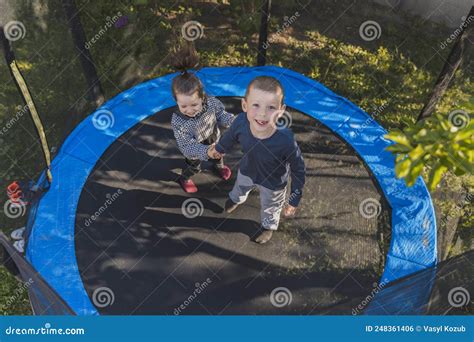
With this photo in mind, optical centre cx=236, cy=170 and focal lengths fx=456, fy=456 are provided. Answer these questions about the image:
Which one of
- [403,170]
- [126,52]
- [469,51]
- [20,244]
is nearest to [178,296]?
[20,244]

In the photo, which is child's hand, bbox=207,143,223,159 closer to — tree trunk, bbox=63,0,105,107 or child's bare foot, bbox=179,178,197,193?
child's bare foot, bbox=179,178,197,193

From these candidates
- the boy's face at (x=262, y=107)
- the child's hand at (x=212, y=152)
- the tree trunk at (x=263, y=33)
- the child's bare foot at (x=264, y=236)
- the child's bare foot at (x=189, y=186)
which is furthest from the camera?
the tree trunk at (x=263, y=33)

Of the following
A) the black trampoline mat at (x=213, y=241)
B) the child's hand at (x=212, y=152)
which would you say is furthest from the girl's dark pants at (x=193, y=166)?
the child's hand at (x=212, y=152)

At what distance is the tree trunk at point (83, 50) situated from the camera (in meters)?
3.85

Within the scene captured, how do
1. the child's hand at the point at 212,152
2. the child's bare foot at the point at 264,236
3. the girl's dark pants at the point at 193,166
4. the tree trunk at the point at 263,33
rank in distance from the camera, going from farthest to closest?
the tree trunk at the point at 263,33 < the girl's dark pants at the point at 193,166 < the child's bare foot at the point at 264,236 < the child's hand at the point at 212,152

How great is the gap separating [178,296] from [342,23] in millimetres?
3989

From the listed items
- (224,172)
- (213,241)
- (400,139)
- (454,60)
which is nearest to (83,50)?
(224,172)

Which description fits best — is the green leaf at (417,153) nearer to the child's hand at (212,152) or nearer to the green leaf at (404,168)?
the green leaf at (404,168)

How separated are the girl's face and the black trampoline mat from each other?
104 centimetres

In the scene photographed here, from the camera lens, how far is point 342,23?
5.79 meters

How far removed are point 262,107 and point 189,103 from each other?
654 millimetres

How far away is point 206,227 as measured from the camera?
4055 millimetres

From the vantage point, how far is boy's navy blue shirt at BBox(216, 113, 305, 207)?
308 centimetres
